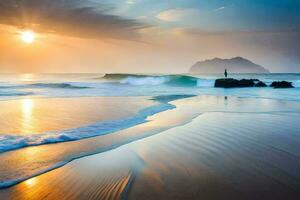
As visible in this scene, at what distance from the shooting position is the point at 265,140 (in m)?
6.28

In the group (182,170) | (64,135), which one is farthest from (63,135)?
(182,170)

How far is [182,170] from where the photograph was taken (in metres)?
4.34

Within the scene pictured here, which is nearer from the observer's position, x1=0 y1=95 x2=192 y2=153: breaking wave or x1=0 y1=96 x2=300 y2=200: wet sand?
x1=0 y1=96 x2=300 y2=200: wet sand

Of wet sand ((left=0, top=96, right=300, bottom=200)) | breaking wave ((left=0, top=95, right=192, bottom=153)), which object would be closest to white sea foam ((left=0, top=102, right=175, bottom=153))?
breaking wave ((left=0, top=95, right=192, bottom=153))

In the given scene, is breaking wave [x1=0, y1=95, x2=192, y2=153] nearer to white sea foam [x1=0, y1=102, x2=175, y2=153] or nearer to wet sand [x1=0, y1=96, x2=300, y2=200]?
white sea foam [x1=0, y1=102, x2=175, y2=153]

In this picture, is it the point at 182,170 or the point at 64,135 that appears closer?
the point at 182,170

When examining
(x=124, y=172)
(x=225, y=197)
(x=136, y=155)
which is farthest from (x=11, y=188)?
(x=225, y=197)

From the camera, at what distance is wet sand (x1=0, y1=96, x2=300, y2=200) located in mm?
3473

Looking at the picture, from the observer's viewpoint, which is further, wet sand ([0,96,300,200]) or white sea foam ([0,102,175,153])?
white sea foam ([0,102,175,153])

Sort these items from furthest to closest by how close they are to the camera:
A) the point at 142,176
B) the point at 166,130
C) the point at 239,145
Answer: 1. the point at 166,130
2. the point at 239,145
3. the point at 142,176

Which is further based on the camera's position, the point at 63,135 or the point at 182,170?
the point at 63,135

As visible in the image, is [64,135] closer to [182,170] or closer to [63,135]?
[63,135]

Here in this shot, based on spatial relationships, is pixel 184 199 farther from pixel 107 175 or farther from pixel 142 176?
pixel 107 175

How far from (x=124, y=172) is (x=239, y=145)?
110 inches
